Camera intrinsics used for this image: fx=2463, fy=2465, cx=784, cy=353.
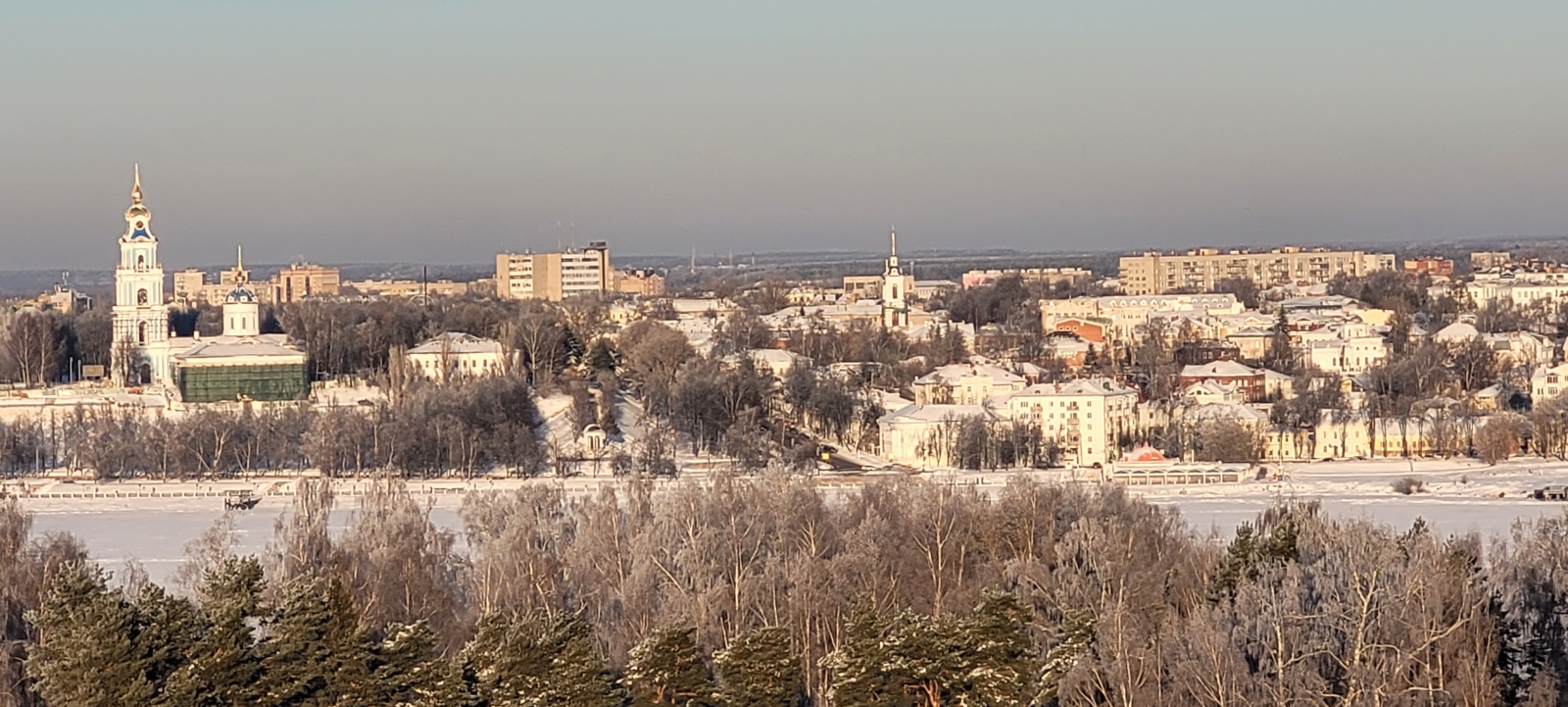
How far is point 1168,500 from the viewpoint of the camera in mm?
34719

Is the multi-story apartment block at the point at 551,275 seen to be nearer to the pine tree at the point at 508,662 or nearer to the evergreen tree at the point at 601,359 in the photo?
the evergreen tree at the point at 601,359

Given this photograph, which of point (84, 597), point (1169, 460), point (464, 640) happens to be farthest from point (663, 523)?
point (1169, 460)

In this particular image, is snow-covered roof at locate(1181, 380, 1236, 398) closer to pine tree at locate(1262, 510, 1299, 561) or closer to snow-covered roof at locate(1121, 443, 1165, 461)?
snow-covered roof at locate(1121, 443, 1165, 461)

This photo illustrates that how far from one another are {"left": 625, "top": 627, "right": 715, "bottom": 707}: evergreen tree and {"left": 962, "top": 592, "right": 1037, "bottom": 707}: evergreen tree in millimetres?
1904

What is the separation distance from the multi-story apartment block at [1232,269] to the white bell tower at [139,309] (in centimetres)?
5262

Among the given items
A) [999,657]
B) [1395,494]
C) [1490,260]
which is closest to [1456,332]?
[1395,494]

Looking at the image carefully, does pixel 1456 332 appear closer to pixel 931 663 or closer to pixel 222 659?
pixel 931 663

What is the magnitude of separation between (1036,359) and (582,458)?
62.0 feet

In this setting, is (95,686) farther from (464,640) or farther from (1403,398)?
(1403,398)

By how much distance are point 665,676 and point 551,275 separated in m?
94.6

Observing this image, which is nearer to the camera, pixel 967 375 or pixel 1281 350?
pixel 967 375

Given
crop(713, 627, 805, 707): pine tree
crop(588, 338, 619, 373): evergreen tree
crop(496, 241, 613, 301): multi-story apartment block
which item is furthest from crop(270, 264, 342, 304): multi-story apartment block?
crop(713, 627, 805, 707): pine tree

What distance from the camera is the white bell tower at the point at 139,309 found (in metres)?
53.6

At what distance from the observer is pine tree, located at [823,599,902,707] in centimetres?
1744
